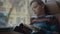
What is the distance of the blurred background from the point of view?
1.65 meters

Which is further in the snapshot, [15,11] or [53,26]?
[15,11]

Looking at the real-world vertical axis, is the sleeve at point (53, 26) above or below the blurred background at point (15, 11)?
below

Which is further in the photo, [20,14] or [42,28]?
[20,14]

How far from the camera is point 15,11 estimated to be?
5.67 ft

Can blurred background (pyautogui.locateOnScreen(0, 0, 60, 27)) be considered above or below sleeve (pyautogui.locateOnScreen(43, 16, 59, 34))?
above

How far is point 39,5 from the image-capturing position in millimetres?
1580

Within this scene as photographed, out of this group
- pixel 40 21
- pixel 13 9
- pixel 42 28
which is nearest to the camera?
pixel 42 28

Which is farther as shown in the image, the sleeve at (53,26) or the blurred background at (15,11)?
the blurred background at (15,11)

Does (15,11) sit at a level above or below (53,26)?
above

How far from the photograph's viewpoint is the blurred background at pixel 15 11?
1649 millimetres

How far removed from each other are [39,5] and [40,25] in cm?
27

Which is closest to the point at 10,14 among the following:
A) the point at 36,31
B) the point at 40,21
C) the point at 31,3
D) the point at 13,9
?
the point at 13,9

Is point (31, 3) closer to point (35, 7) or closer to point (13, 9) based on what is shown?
point (35, 7)

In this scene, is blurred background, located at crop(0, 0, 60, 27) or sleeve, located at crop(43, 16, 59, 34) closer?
sleeve, located at crop(43, 16, 59, 34)
